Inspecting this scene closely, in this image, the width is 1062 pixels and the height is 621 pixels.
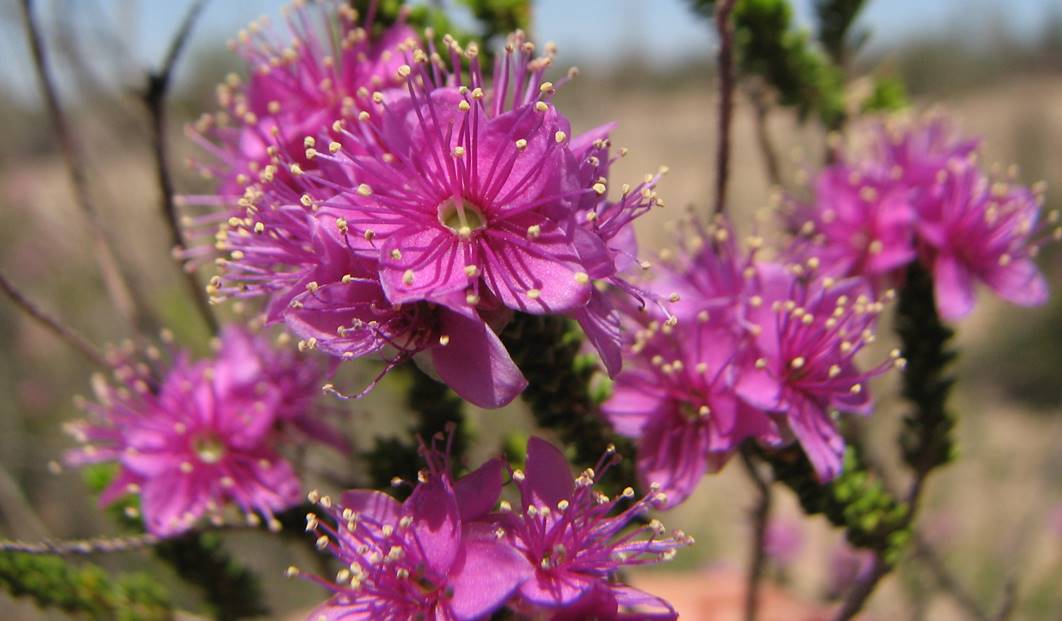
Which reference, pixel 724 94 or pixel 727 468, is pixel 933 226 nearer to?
pixel 724 94

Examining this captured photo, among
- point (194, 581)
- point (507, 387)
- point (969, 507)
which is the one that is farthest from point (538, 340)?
point (969, 507)

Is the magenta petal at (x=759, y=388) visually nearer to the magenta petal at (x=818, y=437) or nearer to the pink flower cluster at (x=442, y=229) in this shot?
the magenta petal at (x=818, y=437)

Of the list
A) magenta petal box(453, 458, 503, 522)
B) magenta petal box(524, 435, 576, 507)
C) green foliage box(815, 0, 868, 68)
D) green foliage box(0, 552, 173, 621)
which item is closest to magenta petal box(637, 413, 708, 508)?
magenta petal box(524, 435, 576, 507)

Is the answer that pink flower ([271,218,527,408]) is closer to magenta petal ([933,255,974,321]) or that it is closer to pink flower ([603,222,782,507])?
pink flower ([603,222,782,507])

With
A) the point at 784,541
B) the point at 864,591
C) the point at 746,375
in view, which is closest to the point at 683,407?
the point at 746,375

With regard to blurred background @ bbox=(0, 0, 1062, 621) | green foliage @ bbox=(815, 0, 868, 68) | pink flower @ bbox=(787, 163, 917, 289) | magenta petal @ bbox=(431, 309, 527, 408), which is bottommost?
blurred background @ bbox=(0, 0, 1062, 621)

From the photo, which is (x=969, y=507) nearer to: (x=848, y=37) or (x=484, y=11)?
(x=848, y=37)
